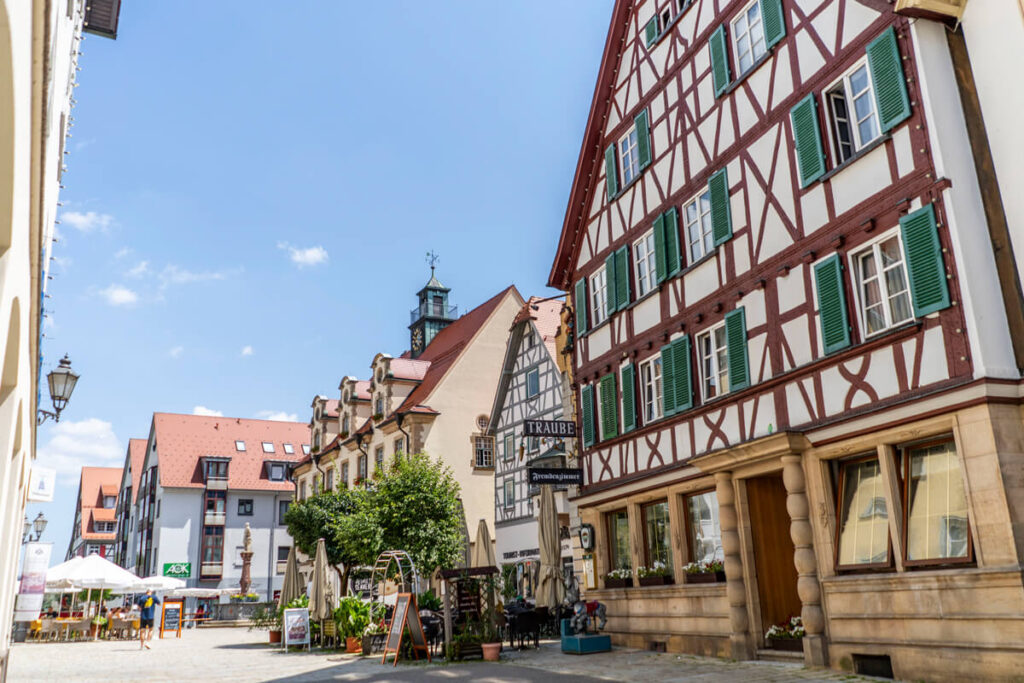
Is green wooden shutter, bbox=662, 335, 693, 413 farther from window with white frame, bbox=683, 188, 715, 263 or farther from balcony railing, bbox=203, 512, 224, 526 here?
balcony railing, bbox=203, 512, 224, 526

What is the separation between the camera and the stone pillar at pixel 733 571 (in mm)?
14531

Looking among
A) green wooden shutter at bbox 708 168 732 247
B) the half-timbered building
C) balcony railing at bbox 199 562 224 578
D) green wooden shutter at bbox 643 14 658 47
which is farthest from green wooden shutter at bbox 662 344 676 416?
balcony railing at bbox 199 562 224 578

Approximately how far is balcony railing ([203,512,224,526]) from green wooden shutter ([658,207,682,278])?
51819 mm

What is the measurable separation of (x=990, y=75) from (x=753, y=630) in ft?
30.2

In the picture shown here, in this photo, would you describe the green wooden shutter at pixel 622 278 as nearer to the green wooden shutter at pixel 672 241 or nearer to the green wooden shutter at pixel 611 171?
the green wooden shutter at pixel 611 171

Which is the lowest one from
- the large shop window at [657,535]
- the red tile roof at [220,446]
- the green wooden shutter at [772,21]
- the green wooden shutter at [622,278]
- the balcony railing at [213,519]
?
the large shop window at [657,535]

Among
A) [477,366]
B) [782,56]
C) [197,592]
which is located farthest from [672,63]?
[197,592]

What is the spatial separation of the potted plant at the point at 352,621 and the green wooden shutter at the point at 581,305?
8.71 meters

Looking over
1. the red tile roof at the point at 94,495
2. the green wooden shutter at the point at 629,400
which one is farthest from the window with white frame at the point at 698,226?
the red tile roof at the point at 94,495

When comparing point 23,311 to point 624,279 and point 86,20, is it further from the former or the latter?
point 624,279

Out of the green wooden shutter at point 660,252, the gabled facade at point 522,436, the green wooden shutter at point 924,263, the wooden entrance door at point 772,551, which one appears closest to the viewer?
the green wooden shutter at point 924,263

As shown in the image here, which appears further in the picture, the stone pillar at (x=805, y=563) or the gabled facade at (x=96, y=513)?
the gabled facade at (x=96, y=513)

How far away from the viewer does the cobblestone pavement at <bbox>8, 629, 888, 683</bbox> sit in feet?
43.2

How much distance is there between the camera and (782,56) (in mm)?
14898
